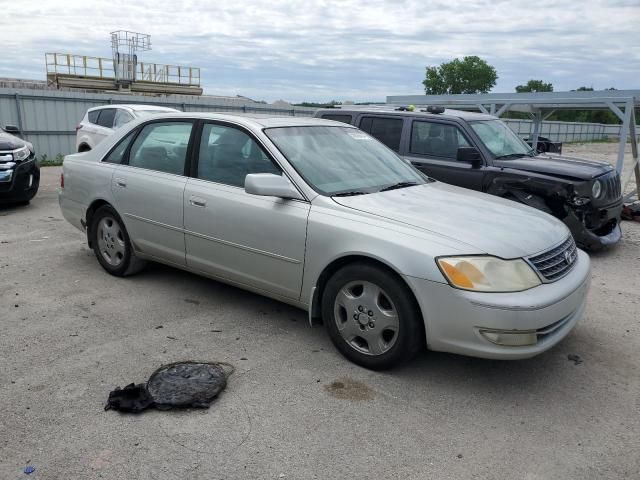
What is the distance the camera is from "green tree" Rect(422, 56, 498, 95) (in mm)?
84000

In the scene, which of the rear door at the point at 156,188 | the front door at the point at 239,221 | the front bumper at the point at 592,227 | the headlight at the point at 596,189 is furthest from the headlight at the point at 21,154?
the headlight at the point at 596,189

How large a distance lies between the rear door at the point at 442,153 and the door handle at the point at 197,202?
157 inches

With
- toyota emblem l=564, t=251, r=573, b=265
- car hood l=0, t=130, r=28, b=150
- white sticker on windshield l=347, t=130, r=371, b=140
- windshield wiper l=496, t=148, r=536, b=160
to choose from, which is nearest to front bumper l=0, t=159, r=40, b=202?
car hood l=0, t=130, r=28, b=150

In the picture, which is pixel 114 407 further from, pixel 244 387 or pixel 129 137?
pixel 129 137

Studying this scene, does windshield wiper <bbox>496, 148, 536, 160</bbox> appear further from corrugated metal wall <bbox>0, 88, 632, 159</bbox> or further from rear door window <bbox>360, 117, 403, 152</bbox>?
corrugated metal wall <bbox>0, 88, 632, 159</bbox>

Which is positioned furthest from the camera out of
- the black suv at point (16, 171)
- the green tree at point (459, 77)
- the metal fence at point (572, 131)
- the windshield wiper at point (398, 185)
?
the green tree at point (459, 77)

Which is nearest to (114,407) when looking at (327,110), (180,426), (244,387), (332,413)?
(180,426)

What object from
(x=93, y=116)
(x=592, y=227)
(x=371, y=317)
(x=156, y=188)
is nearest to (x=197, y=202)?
(x=156, y=188)

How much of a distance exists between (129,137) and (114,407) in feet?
9.64

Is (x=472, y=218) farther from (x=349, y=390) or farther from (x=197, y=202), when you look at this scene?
(x=197, y=202)

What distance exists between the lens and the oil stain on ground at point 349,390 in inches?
133

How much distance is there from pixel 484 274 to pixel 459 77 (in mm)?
87357

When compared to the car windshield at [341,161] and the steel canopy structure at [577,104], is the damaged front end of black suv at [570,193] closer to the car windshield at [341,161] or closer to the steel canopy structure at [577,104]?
the car windshield at [341,161]

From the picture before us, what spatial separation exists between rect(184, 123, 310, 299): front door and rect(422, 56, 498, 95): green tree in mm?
83613
